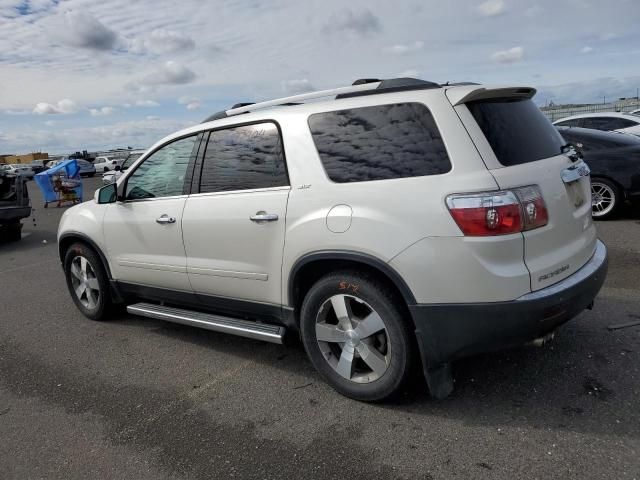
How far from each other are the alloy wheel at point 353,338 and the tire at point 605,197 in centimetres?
611

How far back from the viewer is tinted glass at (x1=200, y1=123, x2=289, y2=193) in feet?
11.3

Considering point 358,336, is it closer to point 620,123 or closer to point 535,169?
point 535,169

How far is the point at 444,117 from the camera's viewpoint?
283 cm

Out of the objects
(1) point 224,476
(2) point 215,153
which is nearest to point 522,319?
(1) point 224,476

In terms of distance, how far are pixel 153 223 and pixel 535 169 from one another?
2.86 m

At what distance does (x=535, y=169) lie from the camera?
2.86 m

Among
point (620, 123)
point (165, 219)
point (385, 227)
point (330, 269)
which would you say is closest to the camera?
point (385, 227)

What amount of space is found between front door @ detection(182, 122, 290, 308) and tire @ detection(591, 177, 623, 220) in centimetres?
617

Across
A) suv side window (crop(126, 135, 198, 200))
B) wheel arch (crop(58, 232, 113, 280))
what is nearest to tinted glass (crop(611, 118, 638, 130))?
suv side window (crop(126, 135, 198, 200))

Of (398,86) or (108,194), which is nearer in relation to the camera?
(398,86)

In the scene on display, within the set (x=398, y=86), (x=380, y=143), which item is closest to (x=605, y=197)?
(x=398, y=86)

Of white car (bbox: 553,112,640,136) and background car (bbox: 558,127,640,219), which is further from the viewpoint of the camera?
white car (bbox: 553,112,640,136)

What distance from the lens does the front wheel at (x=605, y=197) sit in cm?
782

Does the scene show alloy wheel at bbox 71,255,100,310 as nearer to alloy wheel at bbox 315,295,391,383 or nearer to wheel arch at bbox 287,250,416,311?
wheel arch at bbox 287,250,416,311
